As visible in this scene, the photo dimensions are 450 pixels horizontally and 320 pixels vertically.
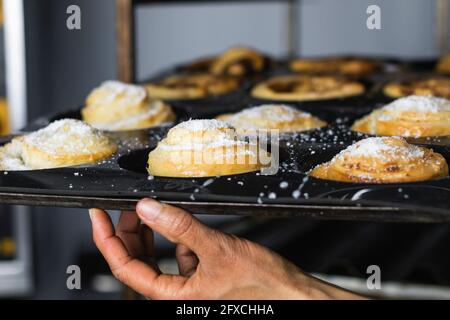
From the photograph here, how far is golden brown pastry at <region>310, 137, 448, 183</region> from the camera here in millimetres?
1432

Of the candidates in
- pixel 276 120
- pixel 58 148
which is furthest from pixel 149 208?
pixel 276 120

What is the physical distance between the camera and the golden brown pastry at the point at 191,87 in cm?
247

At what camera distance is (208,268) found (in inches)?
54.1

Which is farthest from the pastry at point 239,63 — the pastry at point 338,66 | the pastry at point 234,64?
the pastry at point 338,66

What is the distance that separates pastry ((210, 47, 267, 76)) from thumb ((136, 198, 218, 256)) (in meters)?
1.65

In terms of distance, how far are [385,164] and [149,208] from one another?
1.54 ft

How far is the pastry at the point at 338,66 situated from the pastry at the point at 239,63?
0.16 metres

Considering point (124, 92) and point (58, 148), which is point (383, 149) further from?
point (124, 92)

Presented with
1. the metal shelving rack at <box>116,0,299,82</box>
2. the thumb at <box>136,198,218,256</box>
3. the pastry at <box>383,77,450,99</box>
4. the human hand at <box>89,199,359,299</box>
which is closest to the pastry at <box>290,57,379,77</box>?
the pastry at <box>383,77,450,99</box>

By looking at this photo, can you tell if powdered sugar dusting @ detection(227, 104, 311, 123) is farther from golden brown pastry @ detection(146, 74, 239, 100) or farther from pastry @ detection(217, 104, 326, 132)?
golden brown pastry @ detection(146, 74, 239, 100)

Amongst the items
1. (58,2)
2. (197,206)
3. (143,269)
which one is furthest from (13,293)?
(197,206)

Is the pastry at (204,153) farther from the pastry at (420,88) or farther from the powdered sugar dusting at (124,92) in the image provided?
the pastry at (420,88)

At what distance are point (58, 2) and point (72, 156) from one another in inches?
104

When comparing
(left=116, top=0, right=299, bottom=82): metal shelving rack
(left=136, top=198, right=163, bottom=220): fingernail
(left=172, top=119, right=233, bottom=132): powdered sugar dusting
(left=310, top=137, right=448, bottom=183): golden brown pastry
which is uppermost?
(left=116, top=0, right=299, bottom=82): metal shelving rack
